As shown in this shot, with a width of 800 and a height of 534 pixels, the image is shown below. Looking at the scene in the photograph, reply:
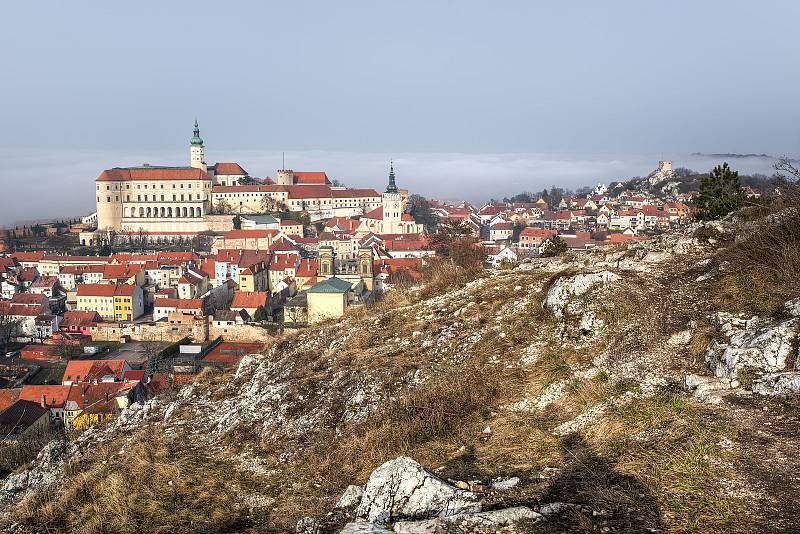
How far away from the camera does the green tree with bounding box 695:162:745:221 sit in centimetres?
1598

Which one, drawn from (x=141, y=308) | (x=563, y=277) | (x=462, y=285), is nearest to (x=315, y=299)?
(x=141, y=308)

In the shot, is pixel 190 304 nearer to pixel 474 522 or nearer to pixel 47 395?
pixel 47 395

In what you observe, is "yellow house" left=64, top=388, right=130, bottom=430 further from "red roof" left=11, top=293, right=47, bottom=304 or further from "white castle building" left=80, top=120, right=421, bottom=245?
"white castle building" left=80, top=120, right=421, bottom=245

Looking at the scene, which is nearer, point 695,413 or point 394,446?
point 695,413

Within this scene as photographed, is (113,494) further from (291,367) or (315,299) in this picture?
(315,299)

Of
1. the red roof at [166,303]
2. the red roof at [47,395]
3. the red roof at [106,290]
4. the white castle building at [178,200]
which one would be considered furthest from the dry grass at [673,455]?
the white castle building at [178,200]

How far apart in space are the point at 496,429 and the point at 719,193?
15.1 m

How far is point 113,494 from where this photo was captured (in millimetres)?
5535

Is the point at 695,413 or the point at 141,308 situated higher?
the point at 695,413

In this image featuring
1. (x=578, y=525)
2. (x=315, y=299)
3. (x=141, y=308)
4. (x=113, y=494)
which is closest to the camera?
(x=578, y=525)

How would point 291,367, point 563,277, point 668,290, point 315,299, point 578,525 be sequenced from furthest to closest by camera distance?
1. point 315,299
2. point 291,367
3. point 563,277
4. point 668,290
5. point 578,525

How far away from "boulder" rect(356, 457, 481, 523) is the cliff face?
0.01 metres

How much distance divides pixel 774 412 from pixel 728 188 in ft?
46.9

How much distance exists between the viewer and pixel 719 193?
58.7ft
